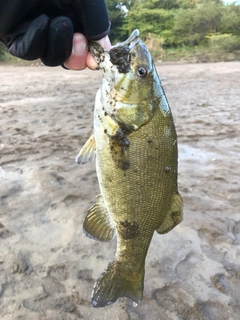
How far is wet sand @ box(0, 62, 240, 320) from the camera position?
9.46ft

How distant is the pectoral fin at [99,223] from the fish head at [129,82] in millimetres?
495

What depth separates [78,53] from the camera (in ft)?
6.12

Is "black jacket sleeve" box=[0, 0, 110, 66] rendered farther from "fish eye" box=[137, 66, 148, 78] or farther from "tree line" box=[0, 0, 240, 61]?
"tree line" box=[0, 0, 240, 61]

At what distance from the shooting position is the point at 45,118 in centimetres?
757

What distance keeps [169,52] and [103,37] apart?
23.6m

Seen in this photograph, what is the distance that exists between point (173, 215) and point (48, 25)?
103cm

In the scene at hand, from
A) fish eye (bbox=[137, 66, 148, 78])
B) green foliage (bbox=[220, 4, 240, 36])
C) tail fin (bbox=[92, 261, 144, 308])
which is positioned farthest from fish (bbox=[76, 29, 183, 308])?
green foliage (bbox=[220, 4, 240, 36])

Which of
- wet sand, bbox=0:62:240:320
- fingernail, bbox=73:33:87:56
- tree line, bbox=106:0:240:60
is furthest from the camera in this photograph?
tree line, bbox=106:0:240:60

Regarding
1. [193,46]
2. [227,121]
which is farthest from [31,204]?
[193,46]

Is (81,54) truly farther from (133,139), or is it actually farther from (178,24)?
(178,24)

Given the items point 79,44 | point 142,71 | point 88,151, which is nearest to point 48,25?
point 79,44

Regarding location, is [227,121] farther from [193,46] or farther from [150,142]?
[193,46]

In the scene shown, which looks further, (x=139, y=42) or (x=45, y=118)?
(x=45, y=118)

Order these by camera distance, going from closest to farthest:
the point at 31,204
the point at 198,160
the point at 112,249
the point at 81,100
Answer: the point at 112,249, the point at 31,204, the point at 198,160, the point at 81,100
